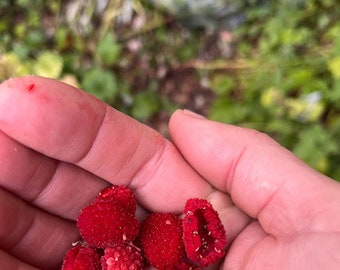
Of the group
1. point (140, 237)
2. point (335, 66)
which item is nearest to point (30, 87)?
point (140, 237)

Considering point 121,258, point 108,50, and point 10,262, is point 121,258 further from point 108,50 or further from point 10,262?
point 108,50

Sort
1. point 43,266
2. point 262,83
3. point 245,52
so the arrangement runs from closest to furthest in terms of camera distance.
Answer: point 43,266 < point 262,83 < point 245,52

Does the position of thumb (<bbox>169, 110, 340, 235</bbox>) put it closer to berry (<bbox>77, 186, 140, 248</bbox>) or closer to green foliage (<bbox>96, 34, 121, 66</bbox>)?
berry (<bbox>77, 186, 140, 248</bbox>)

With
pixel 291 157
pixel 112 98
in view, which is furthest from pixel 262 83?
pixel 291 157

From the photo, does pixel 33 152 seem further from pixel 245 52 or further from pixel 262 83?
pixel 245 52

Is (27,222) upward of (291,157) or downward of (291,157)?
downward

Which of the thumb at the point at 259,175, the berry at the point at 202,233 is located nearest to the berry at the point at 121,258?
the berry at the point at 202,233

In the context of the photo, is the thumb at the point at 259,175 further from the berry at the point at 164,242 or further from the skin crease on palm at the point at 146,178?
the berry at the point at 164,242
